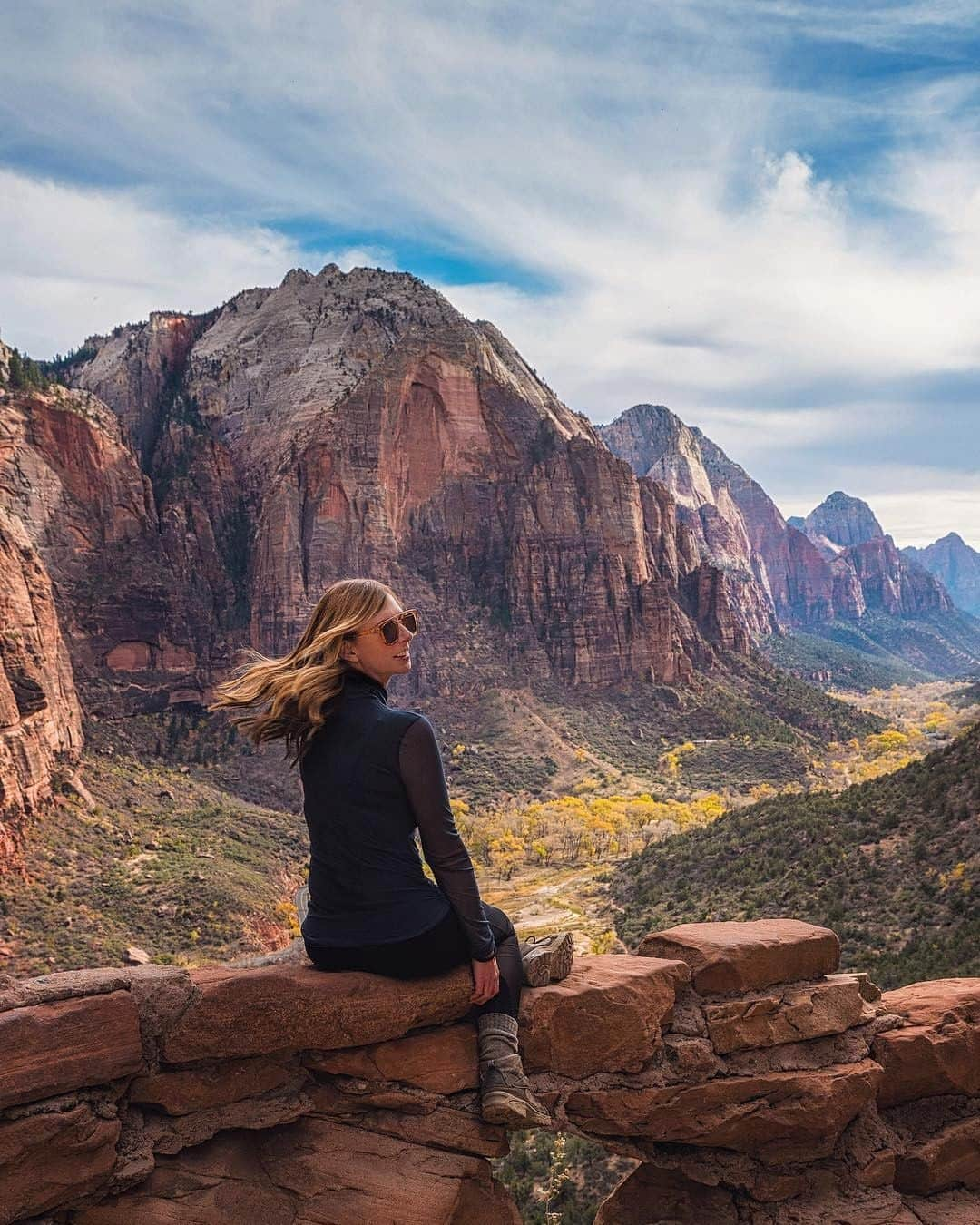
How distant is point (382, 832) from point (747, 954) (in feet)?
10.5

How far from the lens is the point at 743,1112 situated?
5.93 m

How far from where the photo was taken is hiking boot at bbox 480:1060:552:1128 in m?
5.03

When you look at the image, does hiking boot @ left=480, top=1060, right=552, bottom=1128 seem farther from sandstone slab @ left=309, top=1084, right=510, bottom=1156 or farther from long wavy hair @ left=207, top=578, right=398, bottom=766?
long wavy hair @ left=207, top=578, right=398, bottom=766

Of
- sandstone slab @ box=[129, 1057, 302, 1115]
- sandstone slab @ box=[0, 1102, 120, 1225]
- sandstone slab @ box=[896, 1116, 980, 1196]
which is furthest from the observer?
sandstone slab @ box=[896, 1116, 980, 1196]

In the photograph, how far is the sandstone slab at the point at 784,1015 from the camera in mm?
6129

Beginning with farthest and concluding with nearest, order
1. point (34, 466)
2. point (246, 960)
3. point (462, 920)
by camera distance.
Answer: point (34, 466), point (246, 960), point (462, 920)

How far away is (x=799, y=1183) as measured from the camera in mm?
6004

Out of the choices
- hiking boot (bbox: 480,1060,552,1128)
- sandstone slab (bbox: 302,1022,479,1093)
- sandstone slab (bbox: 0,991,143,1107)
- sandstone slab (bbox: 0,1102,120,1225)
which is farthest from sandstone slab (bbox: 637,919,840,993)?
sandstone slab (bbox: 0,1102,120,1225)

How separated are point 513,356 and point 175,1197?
138 metres

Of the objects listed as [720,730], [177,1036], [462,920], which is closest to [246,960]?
[177,1036]

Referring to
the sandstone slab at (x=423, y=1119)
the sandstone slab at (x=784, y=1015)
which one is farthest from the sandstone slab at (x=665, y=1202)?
the sandstone slab at (x=423, y=1119)

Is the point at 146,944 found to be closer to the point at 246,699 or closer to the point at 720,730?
the point at 246,699

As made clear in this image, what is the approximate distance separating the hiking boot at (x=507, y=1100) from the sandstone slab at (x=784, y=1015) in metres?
1.64

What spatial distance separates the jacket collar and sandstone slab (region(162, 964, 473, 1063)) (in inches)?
70.8
